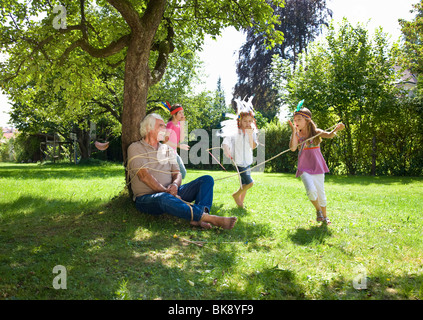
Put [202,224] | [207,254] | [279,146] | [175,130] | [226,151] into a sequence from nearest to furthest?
1. [207,254]
2. [202,224]
3. [175,130]
4. [226,151]
5. [279,146]

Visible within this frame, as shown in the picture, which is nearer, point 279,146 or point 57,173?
point 57,173

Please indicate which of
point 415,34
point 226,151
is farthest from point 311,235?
point 415,34

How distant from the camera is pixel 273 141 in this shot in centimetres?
1822

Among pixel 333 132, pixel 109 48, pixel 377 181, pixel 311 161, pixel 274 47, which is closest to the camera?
pixel 333 132

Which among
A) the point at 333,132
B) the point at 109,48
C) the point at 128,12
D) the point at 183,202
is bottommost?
the point at 183,202

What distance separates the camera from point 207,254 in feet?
11.6

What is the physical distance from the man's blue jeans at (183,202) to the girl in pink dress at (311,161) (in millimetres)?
1575

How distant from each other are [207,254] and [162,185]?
1.45 meters

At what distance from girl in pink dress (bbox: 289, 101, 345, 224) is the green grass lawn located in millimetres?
397

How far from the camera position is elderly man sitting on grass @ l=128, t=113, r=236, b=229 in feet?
14.0

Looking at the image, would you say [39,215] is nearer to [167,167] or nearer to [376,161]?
[167,167]

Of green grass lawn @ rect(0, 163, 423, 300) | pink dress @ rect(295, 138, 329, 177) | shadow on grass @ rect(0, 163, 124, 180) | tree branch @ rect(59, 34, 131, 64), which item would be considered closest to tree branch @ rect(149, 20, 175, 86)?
tree branch @ rect(59, 34, 131, 64)

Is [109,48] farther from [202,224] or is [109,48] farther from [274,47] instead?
[274,47]

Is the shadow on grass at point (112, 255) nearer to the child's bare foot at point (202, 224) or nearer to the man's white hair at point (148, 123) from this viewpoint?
the child's bare foot at point (202, 224)
